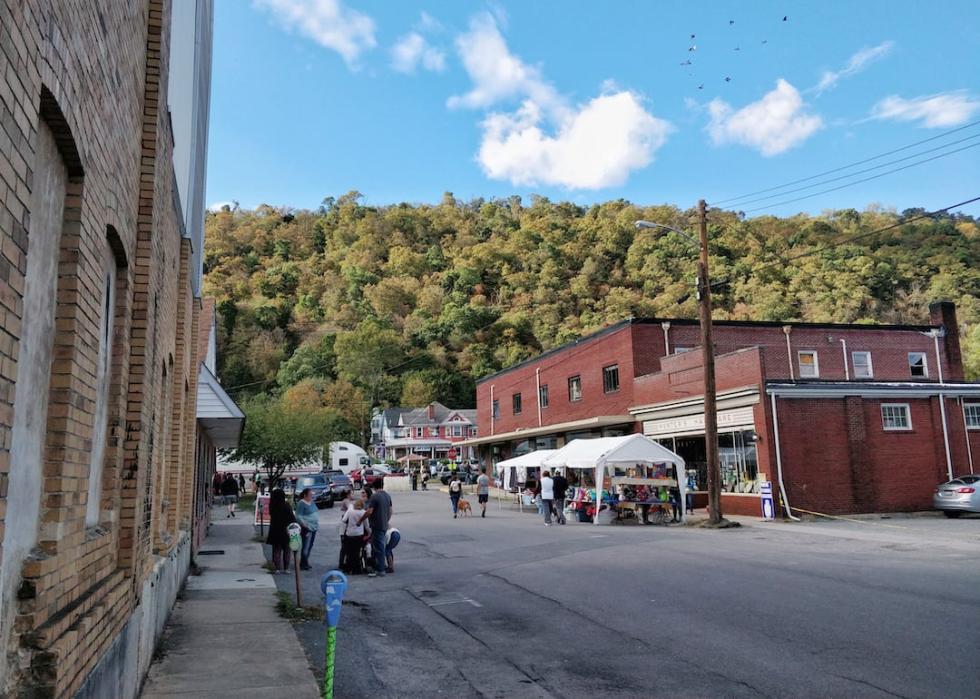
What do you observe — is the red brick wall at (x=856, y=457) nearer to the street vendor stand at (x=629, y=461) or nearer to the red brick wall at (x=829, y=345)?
the street vendor stand at (x=629, y=461)

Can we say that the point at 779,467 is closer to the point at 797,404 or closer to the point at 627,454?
the point at 797,404

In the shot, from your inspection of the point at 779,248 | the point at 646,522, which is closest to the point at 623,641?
the point at 646,522

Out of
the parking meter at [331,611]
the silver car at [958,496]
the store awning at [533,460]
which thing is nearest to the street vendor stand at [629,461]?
the store awning at [533,460]

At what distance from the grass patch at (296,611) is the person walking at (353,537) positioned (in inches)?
108

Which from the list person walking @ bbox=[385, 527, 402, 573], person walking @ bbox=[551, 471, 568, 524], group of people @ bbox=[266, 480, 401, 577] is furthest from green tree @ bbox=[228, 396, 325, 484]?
person walking @ bbox=[385, 527, 402, 573]

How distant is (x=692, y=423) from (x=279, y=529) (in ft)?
59.8

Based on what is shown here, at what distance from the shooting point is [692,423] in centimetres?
2836

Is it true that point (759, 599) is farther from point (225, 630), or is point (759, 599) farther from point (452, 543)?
point (452, 543)

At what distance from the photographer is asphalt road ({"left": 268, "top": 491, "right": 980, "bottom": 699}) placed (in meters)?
6.68

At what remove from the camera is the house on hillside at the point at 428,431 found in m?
86.4

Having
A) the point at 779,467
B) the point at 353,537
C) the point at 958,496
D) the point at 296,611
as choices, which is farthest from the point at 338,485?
the point at 296,611

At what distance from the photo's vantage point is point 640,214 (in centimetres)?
9406

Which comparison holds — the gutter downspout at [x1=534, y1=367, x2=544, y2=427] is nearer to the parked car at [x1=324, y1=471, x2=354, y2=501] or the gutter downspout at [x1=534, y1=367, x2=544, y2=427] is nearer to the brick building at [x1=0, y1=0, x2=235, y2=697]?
the parked car at [x1=324, y1=471, x2=354, y2=501]

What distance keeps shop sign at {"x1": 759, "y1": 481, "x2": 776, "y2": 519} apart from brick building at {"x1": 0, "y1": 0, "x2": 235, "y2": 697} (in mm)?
20186
